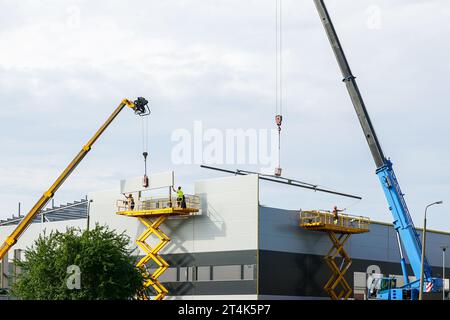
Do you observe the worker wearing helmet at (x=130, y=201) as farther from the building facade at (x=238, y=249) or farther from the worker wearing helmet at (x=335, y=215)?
the worker wearing helmet at (x=335, y=215)

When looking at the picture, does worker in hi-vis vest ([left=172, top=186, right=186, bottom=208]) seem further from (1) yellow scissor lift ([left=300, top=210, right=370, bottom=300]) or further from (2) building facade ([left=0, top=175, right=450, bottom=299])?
(1) yellow scissor lift ([left=300, top=210, right=370, bottom=300])

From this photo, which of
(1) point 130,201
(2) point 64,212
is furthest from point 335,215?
(2) point 64,212

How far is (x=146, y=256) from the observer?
64375 mm

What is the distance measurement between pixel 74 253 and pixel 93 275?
2149 millimetres

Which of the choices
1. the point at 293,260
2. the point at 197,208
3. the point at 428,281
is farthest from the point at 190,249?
the point at 428,281

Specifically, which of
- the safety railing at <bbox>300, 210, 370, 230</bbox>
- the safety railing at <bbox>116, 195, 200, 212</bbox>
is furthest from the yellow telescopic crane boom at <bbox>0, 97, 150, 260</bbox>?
the safety railing at <bbox>300, 210, 370, 230</bbox>

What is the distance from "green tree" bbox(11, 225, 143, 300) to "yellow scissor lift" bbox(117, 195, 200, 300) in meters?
3.57

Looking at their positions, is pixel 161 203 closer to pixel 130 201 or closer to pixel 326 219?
pixel 130 201

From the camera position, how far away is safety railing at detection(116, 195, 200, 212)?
6212 cm

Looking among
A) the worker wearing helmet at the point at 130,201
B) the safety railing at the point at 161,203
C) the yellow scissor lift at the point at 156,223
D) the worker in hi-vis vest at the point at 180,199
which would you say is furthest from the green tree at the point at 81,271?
the worker wearing helmet at the point at 130,201

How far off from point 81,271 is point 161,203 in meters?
9.20

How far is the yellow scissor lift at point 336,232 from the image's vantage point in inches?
2505

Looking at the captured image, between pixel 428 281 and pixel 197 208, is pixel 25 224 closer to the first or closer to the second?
pixel 197 208
